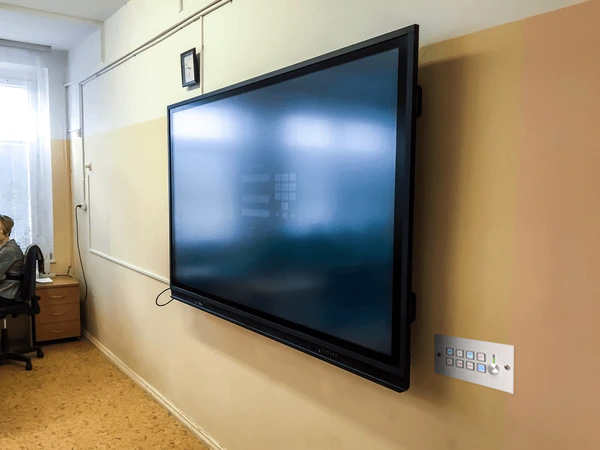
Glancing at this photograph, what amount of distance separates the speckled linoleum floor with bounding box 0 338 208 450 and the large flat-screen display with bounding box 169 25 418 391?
108 centimetres

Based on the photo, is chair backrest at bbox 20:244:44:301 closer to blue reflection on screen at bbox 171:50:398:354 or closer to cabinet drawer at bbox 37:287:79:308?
cabinet drawer at bbox 37:287:79:308

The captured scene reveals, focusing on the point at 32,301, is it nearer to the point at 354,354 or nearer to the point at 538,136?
the point at 354,354

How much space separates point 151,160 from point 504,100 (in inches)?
98.6

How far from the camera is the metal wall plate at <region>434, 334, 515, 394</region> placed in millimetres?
1343

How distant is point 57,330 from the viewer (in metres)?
4.64

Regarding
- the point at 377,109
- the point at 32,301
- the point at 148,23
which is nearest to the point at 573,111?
the point at 377,109

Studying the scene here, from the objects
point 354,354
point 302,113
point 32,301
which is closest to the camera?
point 354,354

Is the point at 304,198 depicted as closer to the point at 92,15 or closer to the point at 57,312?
the point at 92,15

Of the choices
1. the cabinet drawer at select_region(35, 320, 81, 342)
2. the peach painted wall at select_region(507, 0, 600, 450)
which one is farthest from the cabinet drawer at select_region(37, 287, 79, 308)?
the peach painted wall at select_region(507, 0, 600, 450)

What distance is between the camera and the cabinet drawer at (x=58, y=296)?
4.57m

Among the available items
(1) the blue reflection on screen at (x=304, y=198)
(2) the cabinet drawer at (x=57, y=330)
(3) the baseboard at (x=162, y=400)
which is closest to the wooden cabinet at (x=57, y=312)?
(2) the cabinet drawer at (x=57, y=330)

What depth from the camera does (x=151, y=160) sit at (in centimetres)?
326

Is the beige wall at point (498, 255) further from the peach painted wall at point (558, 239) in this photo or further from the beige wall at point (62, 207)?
the beige wall at point (62, 207)

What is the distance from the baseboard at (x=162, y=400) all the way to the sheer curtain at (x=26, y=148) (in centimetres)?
140
